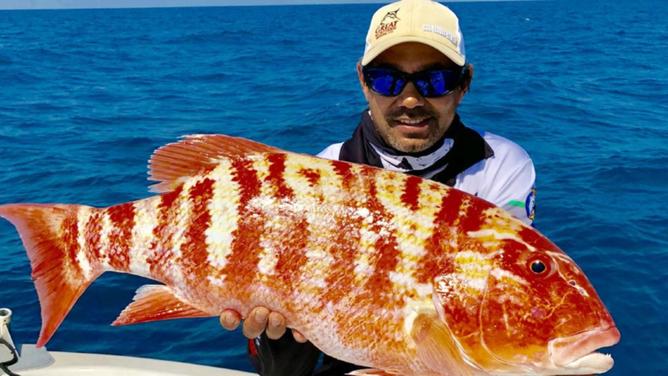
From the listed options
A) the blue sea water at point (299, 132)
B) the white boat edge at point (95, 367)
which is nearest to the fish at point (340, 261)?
the white boat edge at point (95, 367)

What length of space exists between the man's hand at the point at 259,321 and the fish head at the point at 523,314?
2.08 ft

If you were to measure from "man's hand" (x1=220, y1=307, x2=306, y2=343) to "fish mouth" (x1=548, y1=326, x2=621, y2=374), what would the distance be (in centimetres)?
98

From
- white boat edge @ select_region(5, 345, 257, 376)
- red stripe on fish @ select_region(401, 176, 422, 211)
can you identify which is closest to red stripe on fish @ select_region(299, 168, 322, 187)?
red stripe on fish @ select_region(401, 176, 422, 211)

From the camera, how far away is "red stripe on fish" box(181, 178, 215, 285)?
2496 mm

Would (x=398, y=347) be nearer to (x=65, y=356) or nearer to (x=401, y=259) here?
(x=401, y=259)

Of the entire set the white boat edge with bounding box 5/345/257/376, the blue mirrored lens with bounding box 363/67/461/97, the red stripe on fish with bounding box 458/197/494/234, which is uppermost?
the blue mirrored lens with bounding box 363/67/461/97

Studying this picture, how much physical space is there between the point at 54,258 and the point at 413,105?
1765 millimetres

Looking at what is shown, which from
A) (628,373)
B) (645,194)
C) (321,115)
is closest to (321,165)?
(628,373)

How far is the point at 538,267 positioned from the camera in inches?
89.8

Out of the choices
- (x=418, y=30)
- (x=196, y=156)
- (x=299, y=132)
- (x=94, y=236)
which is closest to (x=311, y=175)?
(x=196, y=156)

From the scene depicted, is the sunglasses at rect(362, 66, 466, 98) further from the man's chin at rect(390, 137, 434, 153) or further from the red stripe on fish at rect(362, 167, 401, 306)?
the red stripe on fish at rect(362, 167, 401, 306)

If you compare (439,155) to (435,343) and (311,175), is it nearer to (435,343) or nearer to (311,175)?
(311,175)

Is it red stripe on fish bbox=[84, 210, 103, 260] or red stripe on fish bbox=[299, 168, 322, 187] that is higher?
red stripe on fish bbox=[299, 168, 322, 187]

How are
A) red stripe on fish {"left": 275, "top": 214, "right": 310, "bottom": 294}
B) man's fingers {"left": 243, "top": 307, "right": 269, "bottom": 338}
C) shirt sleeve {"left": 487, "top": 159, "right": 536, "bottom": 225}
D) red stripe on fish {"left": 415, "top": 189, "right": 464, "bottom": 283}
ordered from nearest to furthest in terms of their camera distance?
red stripe on fish {"left": 415, "top": 189, "right": 464, "bottom": 283}, red stripe on fish {"left": 275, "top": 214, "right": 310, "bottom": 294}, man's fingers {"left": 243, "top": 307, "right": 269, "bottom": 338}, shirt sleeve {"left": 487, "top": 159, "right": 536, "bottom": 225}
